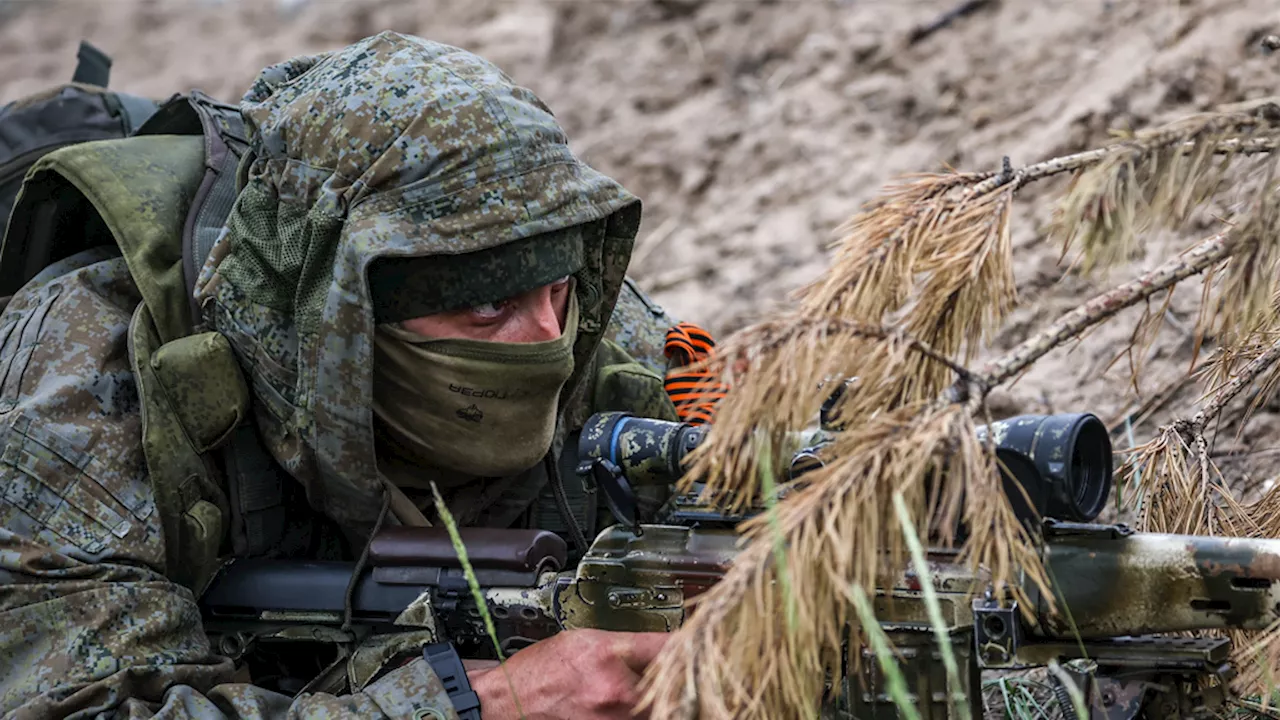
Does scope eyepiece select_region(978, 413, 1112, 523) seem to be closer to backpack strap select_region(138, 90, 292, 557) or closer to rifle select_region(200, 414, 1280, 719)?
rifle select_region(200, 414, 1280, 719)

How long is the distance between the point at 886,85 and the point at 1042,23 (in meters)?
0.79

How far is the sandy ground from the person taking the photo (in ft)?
15.8

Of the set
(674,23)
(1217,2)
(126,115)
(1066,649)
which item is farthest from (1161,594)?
(674,23)

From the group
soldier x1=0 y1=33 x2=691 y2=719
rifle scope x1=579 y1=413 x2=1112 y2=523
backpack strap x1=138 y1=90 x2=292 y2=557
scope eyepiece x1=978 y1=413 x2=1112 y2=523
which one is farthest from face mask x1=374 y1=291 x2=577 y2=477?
scope eyepiece x1=978 y1=413 x2=1112 y2=523

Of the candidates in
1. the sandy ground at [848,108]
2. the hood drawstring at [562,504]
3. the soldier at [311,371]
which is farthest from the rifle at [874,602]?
the sandy ground at [848,108]

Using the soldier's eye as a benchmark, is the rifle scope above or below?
below

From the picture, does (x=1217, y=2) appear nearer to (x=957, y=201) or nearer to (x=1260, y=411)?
(x=1260, y=411)

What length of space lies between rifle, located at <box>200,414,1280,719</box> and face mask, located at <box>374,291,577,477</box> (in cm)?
21

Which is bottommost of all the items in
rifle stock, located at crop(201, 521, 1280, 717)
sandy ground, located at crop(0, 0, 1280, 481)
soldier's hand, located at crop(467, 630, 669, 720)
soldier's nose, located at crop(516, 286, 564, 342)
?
soldier's hand, located at crop(467, 630, 669, 720)

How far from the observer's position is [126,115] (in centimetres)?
420

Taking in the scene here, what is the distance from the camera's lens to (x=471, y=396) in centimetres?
316

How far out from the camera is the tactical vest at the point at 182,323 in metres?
3.15

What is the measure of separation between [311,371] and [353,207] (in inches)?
15.7

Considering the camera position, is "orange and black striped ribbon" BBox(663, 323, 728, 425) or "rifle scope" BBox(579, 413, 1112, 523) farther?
"orange and black striped ribbon" BBox(663, 323, 728, 425)
